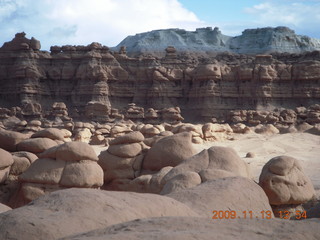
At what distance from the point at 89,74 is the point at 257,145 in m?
25.6

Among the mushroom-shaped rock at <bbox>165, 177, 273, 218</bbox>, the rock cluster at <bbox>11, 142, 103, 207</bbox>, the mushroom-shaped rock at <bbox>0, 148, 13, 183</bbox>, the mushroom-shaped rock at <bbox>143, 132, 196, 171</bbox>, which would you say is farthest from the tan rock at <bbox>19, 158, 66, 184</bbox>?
the mushroom-shaped rock at <bbox>165, 177, 273, 218</bbox>

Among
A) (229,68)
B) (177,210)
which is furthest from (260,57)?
(177,210)

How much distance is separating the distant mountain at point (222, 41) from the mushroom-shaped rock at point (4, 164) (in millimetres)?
48843

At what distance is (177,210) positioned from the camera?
4.30m

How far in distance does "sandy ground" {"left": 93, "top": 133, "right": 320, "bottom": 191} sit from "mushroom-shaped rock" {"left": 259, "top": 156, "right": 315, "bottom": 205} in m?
2.42

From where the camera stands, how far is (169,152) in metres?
9.18

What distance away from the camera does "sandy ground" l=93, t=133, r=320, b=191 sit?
11.9 m

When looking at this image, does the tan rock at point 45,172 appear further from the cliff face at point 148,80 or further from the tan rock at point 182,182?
the cliff face at point 148,80

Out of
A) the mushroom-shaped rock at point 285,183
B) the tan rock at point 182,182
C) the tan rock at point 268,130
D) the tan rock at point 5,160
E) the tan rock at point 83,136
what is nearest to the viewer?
the tan rock at point 182,182

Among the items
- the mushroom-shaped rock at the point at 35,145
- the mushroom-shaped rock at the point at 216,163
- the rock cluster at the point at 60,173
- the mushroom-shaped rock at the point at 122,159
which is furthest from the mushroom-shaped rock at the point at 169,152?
the mushroom-shaped rock at the point at 35,145

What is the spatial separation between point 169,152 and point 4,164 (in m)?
3.56

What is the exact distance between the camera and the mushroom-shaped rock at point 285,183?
6645mm

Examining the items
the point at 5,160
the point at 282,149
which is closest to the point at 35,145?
the point at 5,160

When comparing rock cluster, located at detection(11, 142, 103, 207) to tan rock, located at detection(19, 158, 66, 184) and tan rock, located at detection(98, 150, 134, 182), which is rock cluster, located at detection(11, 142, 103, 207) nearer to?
tan rock, located at detection(19, 158, 66, 184)
